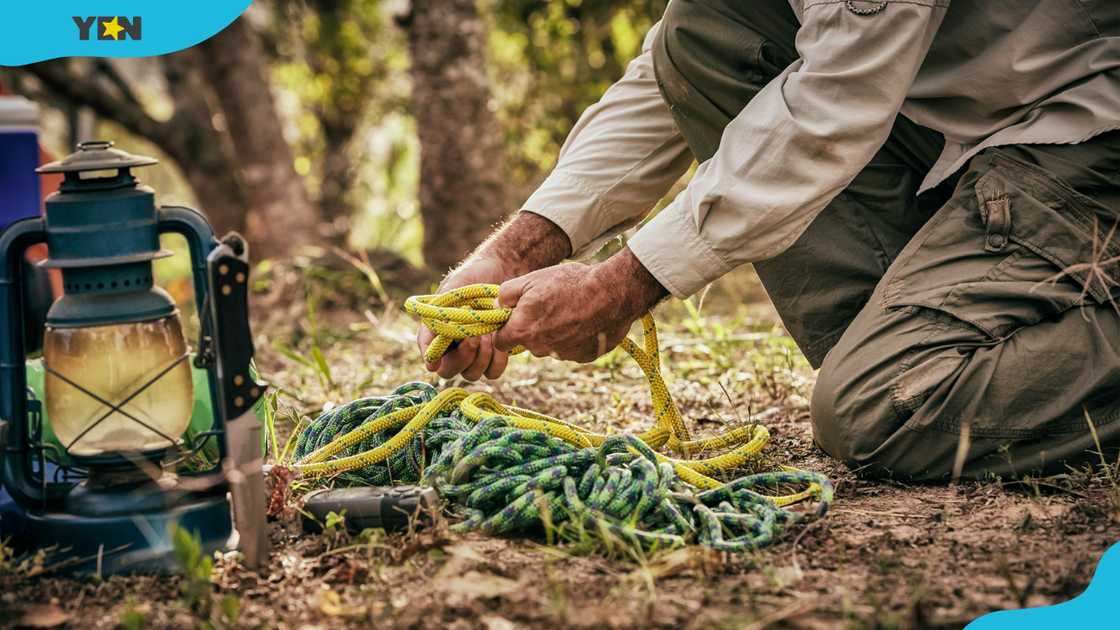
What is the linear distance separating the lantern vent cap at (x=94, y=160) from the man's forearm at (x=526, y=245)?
39.6 inches

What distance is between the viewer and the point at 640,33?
A: 575 centimetres

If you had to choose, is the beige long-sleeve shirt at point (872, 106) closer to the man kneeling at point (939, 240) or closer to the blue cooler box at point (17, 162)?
the man kneeling at point (939, 240)

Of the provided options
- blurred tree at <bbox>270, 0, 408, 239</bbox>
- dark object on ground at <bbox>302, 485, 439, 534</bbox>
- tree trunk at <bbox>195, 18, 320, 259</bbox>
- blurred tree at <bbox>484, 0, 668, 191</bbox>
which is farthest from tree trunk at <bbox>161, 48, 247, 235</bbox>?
dark object on ground at <bbox>302, 485, 439, 534</bbox>

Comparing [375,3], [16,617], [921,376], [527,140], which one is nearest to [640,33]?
[527,140]

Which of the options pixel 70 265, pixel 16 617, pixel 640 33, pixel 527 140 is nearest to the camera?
pixel 16 617

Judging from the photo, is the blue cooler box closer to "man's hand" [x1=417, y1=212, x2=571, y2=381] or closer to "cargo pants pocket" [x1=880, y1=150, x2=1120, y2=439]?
"man's hand" [x1=417, y1=212, x2=571, y2=381]

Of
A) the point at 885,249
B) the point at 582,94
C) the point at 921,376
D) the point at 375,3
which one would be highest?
the point at 375,3

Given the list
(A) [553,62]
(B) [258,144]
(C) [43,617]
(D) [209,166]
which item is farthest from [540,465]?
(D) [209,166]

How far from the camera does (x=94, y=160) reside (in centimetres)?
186

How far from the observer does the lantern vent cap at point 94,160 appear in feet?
6.05

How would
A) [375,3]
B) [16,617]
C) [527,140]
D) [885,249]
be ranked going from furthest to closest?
[375,3], [527,140], [885,249], [16,617]

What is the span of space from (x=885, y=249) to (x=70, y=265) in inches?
72.8

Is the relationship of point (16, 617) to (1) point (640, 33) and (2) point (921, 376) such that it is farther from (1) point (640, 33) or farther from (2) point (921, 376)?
(1) point (640, 33)

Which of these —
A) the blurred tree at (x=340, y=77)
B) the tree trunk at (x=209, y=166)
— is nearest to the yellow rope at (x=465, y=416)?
the blurred tree at (x=340, y=77)
